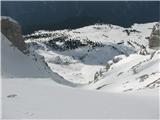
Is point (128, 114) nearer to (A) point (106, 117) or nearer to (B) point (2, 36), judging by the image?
(A) point (106, 117)

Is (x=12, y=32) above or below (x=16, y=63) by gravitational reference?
above

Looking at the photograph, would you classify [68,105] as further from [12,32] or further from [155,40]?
[155,40]

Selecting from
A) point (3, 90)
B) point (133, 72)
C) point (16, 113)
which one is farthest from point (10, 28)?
point (16, 113)

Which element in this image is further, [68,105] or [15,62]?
[15,62]

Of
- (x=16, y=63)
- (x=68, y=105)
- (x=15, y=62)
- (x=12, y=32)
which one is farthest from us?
(x=12, y=32)

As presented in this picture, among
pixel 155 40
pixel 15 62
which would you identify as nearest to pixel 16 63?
pixel 15 62

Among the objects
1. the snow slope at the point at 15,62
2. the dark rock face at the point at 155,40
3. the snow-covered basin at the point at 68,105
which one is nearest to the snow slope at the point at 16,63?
the snow slope at the point at 15,62

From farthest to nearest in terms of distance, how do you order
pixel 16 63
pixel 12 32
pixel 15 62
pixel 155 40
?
pixel 155 40 < pixel 12 32 < pixel 15 62 < pixel 16 63

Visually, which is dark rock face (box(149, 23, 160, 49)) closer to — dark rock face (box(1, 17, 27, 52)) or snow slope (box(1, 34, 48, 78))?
dark rock face (box(1, 17, 27, 52))
